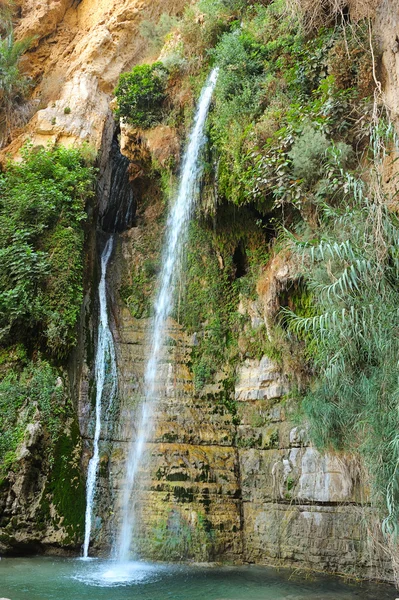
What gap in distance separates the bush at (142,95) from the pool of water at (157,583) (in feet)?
29.0

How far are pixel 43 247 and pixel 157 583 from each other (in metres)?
6.30

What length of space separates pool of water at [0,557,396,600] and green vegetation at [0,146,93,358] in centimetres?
351

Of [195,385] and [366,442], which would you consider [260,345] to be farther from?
[366,442]

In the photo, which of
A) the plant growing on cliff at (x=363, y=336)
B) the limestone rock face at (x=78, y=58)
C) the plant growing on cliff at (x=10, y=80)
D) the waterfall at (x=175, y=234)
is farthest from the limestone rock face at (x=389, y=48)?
the plant growing on cliff at (x=10, y=80)

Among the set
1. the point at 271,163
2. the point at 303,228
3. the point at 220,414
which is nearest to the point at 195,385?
the point at 220,414

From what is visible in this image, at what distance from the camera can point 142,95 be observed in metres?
11.8

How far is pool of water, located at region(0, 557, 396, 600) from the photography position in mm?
5699

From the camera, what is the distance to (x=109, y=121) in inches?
519

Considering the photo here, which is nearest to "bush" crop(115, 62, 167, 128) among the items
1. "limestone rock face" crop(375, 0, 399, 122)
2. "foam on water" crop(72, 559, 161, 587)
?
"limestone rock face" crop(375, 0, 399, 122)


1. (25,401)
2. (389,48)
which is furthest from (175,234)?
(389,48)

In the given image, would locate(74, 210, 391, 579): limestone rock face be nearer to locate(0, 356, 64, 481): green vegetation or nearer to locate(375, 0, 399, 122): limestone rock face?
locate(0, 356, 64, 481): green vegetation

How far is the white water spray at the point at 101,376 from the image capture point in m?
8.25

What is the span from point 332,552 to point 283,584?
0.94 metres

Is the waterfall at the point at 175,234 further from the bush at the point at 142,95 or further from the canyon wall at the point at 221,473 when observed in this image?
the bush at the point at 142,95
